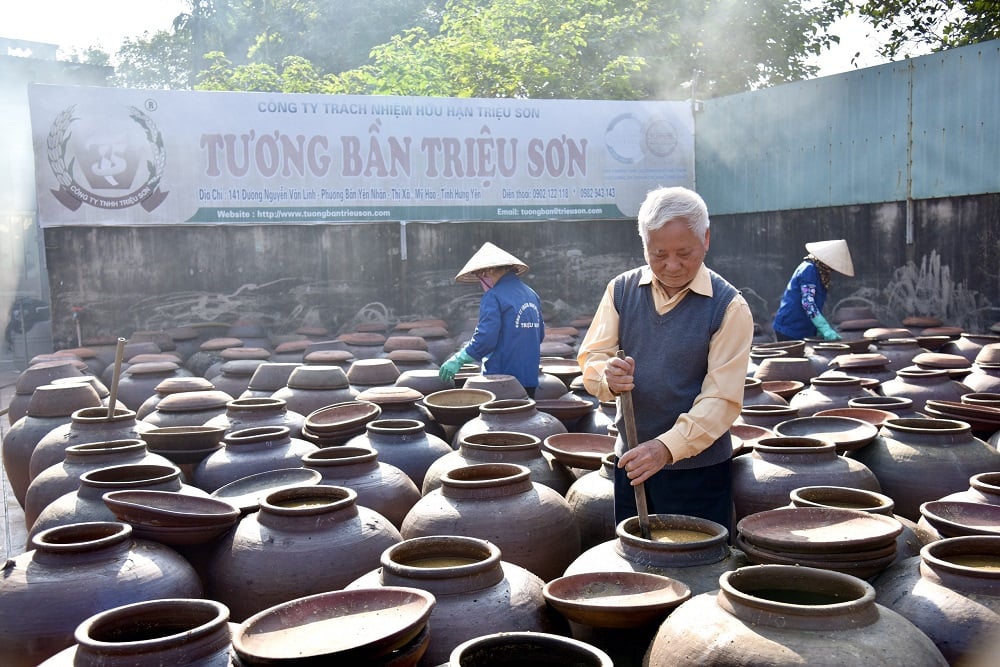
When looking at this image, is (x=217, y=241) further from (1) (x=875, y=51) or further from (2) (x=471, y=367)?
(1) (x=875, y=51)

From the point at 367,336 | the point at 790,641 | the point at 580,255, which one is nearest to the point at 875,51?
the point at 580,255

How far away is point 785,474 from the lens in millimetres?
3738

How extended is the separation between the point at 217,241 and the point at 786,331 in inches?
279

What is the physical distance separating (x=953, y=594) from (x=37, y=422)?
18.6 feet

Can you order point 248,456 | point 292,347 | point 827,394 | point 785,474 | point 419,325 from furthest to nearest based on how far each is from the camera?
1. point 419,325
2. point 292,347
3. point 827,394
4. point 248,456
5. point 785,474

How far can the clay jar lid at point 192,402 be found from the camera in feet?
19.2

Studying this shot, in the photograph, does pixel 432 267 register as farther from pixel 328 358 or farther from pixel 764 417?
pixel 764 417

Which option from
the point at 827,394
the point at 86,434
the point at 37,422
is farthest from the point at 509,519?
the point at 37,422

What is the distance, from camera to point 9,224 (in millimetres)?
19422

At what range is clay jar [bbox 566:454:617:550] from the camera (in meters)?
3.80

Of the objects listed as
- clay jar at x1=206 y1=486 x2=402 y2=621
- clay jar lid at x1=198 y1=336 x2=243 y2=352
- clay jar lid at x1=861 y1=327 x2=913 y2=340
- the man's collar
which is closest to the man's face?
the man's collar

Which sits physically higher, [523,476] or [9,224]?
[9,224]

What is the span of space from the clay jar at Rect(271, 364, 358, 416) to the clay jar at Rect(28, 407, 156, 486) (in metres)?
1.21

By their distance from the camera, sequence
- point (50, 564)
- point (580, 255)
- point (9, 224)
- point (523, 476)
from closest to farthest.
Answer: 1. point (50, 564)
2. point (523, 476)
3. point (580, 255)
4. point (9, 224)
